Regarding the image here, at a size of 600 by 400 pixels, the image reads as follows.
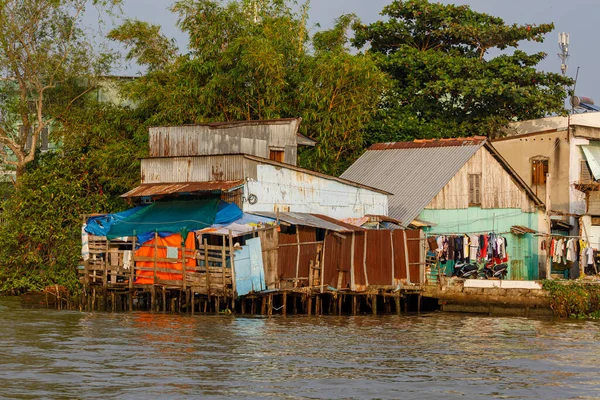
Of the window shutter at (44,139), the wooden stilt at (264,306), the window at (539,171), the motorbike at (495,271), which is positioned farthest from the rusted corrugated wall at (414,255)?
the window shutter at (44,139)

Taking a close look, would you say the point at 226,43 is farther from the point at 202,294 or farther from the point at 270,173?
the point at 202,294

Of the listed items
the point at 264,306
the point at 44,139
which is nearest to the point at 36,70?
the point at 44,139

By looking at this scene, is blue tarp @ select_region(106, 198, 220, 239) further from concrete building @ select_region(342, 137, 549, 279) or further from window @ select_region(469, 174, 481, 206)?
window @ select_region(469, 174, 481, 206)

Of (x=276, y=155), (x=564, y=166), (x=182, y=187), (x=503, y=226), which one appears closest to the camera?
(x=182, y=187)

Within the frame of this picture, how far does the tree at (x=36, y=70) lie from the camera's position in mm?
35750

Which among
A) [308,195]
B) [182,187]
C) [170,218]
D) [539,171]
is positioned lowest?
[170,218]

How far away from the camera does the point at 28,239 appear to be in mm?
35000

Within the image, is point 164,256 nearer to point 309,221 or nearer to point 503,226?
point 309,221

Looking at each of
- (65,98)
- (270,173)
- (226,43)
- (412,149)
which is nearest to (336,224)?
(270,173)

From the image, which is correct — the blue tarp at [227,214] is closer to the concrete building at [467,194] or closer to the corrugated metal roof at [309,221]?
the corrugated metal roof at [309,221]

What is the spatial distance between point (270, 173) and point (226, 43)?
927 cm

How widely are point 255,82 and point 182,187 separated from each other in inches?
321

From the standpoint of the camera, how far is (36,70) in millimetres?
36562

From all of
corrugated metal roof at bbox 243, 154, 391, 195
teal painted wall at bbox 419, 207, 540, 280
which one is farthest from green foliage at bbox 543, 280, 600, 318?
corrugated metal roof at bbox 243, 154, 391, 195
